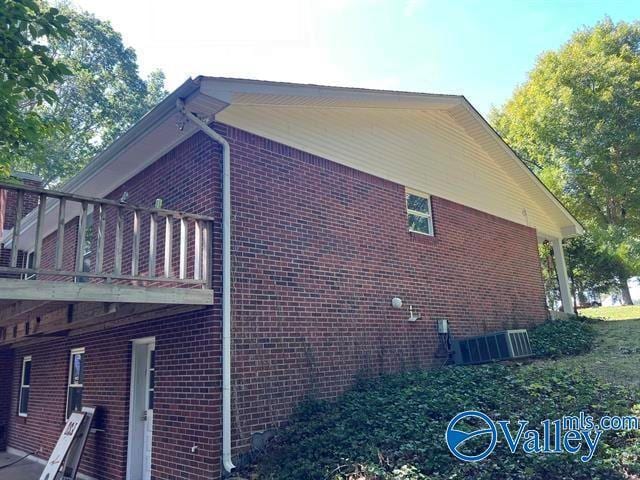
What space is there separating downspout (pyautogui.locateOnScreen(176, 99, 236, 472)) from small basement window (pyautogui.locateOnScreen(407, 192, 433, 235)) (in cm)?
→ 469

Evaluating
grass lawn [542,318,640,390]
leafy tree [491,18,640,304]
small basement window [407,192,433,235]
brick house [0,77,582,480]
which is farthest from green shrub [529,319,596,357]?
leafy tree [491,18,640,304]

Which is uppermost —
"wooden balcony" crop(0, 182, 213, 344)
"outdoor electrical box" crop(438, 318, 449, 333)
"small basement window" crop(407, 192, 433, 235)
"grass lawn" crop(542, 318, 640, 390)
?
"small basement window" crop(407, 192, 433, 235)

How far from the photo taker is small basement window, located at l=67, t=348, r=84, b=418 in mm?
9008

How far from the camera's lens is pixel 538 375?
7.06m

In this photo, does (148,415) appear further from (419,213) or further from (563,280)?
(563,280)

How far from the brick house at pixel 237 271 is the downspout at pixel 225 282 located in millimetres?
23

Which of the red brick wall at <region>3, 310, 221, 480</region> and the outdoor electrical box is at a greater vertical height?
the outdoor electrical box

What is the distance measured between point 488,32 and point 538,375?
353 inches

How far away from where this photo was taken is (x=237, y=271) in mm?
6195

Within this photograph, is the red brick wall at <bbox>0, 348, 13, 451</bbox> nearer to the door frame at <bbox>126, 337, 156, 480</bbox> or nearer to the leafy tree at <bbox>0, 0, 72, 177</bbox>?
the door frame at <bbox>126, 337, 156, 480</bbox>

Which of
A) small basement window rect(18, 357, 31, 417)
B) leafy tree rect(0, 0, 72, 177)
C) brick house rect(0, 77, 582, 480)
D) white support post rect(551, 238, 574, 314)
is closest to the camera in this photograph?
leafy tree rect(0, 0, 72, 177)

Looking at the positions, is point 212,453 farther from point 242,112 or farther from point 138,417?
point 242,112

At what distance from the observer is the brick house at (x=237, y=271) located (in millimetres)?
5617

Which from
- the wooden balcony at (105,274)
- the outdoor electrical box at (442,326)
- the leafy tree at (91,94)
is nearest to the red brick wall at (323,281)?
the outdoor electrical box at (442,326)
